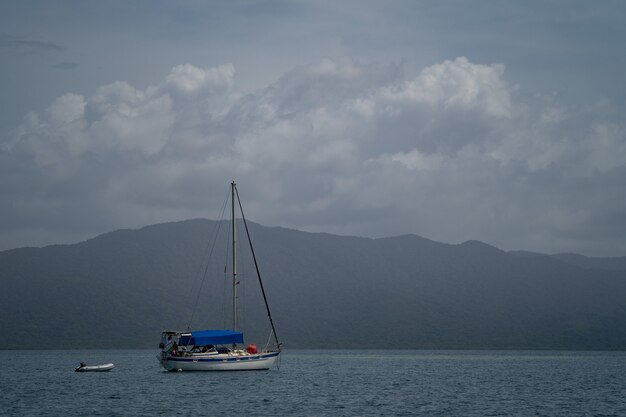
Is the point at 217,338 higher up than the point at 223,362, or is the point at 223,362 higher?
the point at 217,338

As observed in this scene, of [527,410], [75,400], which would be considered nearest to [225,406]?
[75,400]

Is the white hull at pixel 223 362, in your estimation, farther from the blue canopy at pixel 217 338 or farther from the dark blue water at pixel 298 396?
the blue canopy at pixel 217 338

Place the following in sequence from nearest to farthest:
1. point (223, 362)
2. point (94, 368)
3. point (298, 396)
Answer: point (298, 396)
point (223, 362)
point (94, 368)

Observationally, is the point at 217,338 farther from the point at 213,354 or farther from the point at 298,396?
the point at 298,396

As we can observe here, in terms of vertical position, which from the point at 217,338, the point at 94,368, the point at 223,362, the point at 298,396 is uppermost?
the point at 217,338

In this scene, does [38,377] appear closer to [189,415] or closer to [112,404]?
[112,404]

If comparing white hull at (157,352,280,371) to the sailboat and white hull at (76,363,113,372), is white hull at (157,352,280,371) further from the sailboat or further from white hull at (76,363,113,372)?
white hull at (76,363,113,372)

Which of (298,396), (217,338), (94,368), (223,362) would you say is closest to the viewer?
(298,396)

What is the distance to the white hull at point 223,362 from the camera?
10200cm

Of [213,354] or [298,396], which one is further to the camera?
[213,354]

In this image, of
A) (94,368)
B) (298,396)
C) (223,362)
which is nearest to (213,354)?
(223,362)

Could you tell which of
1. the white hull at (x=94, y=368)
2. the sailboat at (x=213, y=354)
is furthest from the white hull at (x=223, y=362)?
the white hull at (x=94, y=368)

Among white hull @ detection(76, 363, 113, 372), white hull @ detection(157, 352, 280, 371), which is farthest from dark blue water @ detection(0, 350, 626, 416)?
white hull @ detection(76, 363, 113, 372)

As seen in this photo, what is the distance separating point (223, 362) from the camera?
10219 cm
